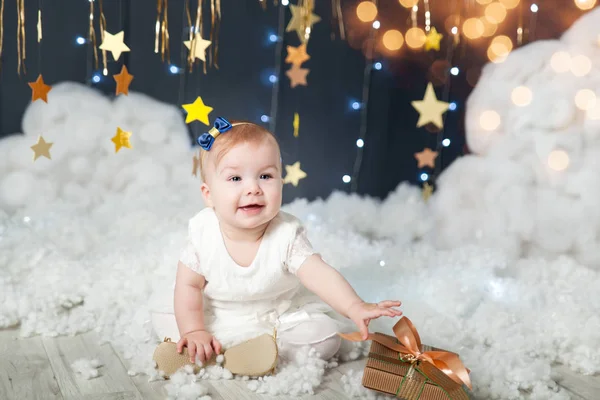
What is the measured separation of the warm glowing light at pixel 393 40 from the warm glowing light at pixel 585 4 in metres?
0.85

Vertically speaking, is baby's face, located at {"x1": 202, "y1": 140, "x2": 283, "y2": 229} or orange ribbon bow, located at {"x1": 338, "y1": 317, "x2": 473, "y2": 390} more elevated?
baby's face, located at {"x1": 202, "y1": 140, "x2": 283, "y2": 229}

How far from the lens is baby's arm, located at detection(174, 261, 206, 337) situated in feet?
5.05

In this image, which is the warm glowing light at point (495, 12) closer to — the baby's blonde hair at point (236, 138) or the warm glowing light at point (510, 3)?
the warm glowing light at point (510, 3)

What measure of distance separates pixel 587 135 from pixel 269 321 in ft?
5.00

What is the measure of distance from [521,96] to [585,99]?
0.80 ft

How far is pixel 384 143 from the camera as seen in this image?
Result: 3275 millimetres

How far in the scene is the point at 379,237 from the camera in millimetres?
3012

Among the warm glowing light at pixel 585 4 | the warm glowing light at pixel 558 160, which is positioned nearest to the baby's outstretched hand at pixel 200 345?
the warm glowing light at pixel 558 160

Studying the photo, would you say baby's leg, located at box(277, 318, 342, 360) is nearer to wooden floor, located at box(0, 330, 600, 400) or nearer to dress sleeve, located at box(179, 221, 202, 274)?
wooden floor, located at box(0, 330, 600, 400)

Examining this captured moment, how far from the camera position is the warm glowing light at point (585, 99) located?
2.43m

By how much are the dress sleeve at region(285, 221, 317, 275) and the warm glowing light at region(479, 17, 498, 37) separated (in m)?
1.70

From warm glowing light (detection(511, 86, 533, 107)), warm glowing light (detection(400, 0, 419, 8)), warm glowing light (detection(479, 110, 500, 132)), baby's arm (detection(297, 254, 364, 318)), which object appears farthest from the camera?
warm glowing light (detection(400, 0, 419, 8))

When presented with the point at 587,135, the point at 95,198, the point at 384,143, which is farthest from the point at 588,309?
the point at 95,198

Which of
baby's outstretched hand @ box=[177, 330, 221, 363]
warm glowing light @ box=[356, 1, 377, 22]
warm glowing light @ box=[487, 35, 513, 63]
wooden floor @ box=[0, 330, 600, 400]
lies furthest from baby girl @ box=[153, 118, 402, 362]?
warm glowing light @ box=[356, 1, 377, 22]
